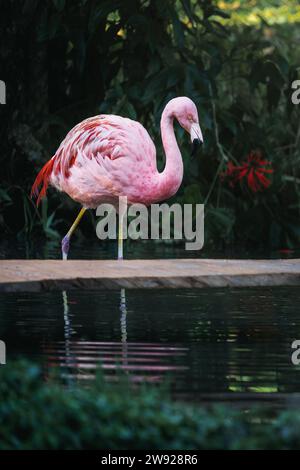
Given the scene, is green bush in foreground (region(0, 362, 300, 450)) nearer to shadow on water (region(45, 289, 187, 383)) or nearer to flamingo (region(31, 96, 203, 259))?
shadow on water (region(45, 289, 187, 383))

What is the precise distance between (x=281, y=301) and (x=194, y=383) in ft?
9.10

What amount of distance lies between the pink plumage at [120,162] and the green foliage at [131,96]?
335cm

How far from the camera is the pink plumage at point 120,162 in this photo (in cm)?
882

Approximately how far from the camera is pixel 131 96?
1262cm

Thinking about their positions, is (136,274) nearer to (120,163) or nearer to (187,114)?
(120,163)

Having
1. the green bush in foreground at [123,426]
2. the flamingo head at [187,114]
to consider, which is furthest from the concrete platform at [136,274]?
the green bush in foreground at [123,426]

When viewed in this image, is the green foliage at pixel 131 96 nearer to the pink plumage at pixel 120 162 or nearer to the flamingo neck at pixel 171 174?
the pink plumage at pixel 120 162

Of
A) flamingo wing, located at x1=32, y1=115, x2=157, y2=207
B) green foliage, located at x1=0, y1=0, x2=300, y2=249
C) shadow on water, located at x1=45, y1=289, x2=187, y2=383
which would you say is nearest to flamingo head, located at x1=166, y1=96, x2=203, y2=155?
flamingo wing, located at x1=32, y1=115, x2=157, y2=207

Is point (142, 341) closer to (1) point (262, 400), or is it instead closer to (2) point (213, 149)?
(1) point (262, 400)

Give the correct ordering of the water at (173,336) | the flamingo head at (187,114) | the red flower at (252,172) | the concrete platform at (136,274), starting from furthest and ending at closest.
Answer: the red flower at (252,172)
the flamingo head at (187,114)
the concrete platform at (136,274)
the water at (173,336)

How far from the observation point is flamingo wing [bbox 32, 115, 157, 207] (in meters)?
8.83

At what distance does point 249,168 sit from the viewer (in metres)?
12.6

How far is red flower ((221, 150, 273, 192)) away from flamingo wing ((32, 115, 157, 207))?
3.58 m
